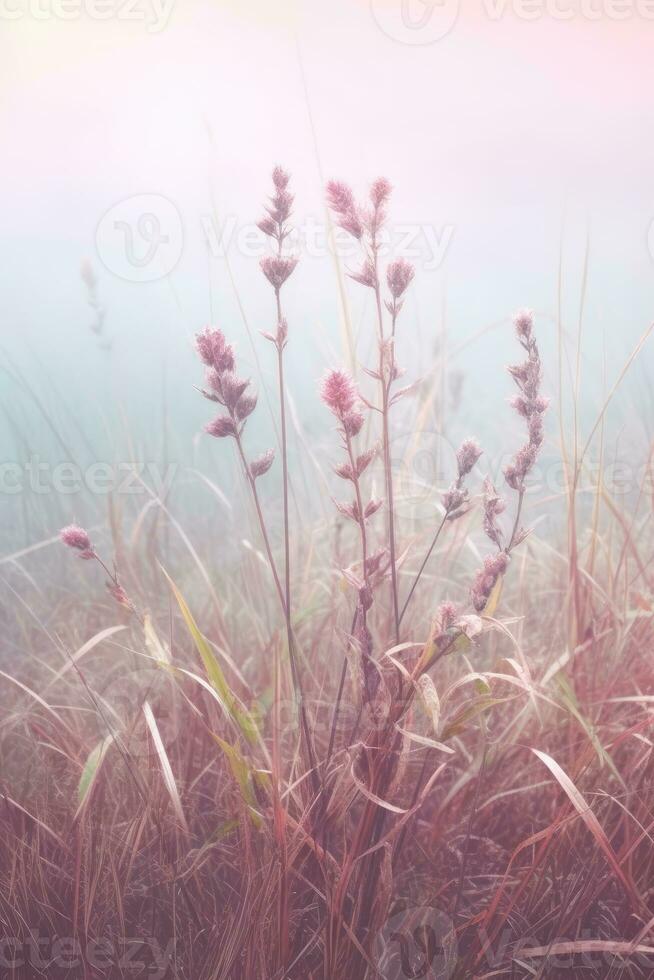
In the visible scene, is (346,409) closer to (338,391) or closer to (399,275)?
(338,391)

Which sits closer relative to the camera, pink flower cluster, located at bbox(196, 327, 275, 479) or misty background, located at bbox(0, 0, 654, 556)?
pink flower cluster, located at bbox(196, 327, 275, 479)

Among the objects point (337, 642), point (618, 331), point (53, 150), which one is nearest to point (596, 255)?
point (618, 331)

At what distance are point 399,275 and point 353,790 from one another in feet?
2.03

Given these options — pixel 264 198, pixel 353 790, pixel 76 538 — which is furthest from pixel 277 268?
pixel 264 198

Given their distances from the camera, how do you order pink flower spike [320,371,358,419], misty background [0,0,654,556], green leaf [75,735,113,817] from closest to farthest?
pink flower spike [320,371,358,419] < green leaf [75,735,113,817] < misty background [0,0,654,556]

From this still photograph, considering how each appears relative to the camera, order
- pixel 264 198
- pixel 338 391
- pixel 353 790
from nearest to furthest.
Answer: pixel 338 391, pixel 353 790, pixel 264 198

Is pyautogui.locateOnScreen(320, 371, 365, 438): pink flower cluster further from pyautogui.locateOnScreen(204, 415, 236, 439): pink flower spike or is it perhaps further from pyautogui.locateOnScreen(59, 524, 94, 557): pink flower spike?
pyautogui.locateOnScreen(59, 524, 94, 557): pink flower spike

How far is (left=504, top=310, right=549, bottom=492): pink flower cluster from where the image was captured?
0.95 meters

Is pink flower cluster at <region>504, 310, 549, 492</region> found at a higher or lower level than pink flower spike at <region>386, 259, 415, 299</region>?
lower

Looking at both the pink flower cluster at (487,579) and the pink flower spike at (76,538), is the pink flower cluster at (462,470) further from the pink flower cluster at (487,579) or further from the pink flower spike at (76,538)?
the pink flower spike at (76,538)

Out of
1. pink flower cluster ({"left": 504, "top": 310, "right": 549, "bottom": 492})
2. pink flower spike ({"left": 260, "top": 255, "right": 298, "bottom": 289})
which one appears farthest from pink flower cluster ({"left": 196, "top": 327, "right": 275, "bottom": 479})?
pink flower cluster ({"left": 504, "top": 310, "right": 549, "bottom": 492})

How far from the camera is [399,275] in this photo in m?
0.94

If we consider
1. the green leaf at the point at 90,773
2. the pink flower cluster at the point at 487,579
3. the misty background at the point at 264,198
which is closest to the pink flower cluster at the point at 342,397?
the pink flower cluster at the point at 487,579

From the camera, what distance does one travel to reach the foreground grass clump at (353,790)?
37.3 inches
